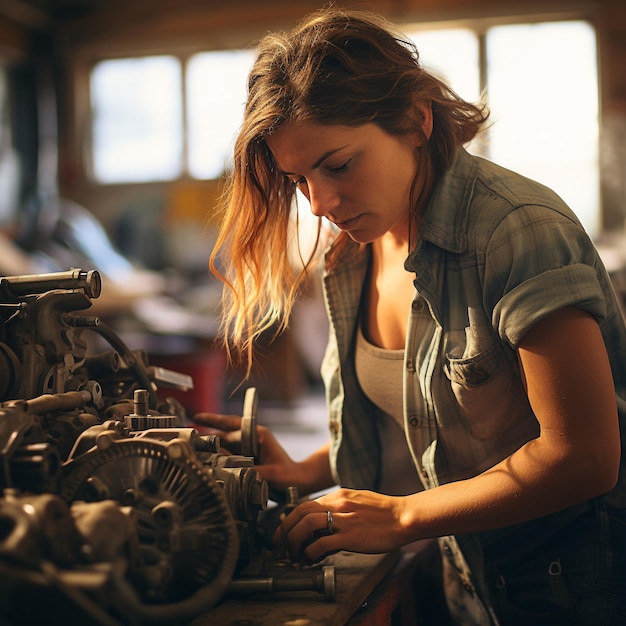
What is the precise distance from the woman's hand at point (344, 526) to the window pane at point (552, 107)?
512 cm

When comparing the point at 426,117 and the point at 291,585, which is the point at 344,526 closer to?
the point at 291,585

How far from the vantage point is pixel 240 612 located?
987 millimetres

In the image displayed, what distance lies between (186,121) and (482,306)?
583 centimetres

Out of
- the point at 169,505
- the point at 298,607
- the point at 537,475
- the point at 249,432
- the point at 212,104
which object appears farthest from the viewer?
the point at 212,104

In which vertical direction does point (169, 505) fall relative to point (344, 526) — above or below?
above

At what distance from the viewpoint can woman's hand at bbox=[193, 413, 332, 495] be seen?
141cm

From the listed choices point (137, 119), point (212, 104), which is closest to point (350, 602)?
point (212, 104)

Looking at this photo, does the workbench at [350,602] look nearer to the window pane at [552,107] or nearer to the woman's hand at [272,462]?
the woman's hand at [272,462]

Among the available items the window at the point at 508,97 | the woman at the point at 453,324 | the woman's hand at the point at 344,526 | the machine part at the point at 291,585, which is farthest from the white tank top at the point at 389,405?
the window at the point at 508,97

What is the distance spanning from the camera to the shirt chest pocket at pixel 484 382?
123 centimetres

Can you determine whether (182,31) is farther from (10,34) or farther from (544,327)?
(544,327)

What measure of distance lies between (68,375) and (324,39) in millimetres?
600

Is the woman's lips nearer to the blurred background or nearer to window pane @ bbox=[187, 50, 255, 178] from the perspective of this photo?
the blurred background

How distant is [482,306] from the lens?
123cm
